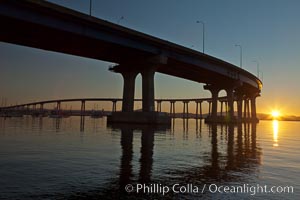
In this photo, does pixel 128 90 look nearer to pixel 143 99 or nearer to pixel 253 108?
pixel 143 99

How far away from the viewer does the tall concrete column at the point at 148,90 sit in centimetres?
7362

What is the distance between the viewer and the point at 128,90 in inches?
3221

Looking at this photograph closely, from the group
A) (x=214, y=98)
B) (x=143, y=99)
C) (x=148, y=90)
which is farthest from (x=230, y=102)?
(x=148, y=90)

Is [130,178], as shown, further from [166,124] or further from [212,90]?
[212,90]

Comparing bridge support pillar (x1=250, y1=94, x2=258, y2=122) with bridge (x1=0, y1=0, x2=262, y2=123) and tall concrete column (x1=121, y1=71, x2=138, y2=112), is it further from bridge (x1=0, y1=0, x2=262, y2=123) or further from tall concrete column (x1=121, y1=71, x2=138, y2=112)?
tall concrete column (x1=121, y1=71, x2=138, y2=112)

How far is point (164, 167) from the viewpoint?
16.3 meters

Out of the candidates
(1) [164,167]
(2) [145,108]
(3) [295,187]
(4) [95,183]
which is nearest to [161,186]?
(4) [95,183]

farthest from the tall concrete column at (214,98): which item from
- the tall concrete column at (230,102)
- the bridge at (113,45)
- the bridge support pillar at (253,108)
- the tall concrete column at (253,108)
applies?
the tall concrete column at (253,108)

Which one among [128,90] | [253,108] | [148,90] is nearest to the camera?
[148,90]

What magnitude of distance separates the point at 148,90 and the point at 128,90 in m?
9.49

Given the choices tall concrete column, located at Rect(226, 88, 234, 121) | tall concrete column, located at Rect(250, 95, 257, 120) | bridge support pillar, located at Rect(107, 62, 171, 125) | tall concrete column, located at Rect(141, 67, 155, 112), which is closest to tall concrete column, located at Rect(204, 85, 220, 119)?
tall concrete column, located at Rect(226, 88, 234, 121)

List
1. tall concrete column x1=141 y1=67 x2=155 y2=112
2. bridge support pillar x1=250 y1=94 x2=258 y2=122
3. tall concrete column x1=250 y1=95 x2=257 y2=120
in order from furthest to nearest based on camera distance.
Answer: tall concrete column x1=250 y1=95 x2=257 y2=120, bridge support pillar x1=250 y1=94 x2=258 y2=122, tall concrete column x1=141 y1=67 x2=155 y2=112

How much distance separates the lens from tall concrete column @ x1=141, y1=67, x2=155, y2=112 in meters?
73.6

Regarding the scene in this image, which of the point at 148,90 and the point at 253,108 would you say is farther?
the point at 253,108
